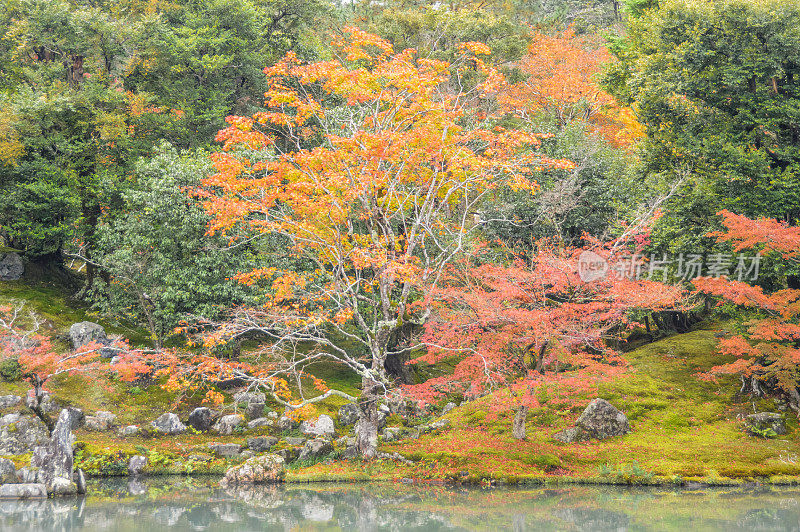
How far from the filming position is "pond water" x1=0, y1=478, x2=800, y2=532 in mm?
9219

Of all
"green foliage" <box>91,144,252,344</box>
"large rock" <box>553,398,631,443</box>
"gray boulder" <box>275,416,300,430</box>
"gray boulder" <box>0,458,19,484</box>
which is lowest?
"gray boulder" <box>275,416,300,430</box>

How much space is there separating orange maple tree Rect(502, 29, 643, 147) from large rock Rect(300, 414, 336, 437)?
16.2 metres

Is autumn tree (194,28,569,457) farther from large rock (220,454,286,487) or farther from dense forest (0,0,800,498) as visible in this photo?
large rock (220,454,286,487)

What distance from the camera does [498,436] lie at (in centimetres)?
1459

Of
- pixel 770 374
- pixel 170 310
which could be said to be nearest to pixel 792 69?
pixel 770 374

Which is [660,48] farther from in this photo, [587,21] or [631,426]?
[587,21]

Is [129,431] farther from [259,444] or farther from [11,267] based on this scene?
[11,267]

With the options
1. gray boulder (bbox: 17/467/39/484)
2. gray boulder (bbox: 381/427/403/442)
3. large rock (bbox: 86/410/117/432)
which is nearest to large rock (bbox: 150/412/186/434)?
large rock (bbox: 86/410/117/432)

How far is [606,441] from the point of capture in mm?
13969

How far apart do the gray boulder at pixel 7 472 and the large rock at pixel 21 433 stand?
1.08 metres

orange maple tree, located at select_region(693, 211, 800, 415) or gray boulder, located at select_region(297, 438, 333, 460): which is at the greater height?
orange maple tree, located at select_region(693, 211, 800, 415)

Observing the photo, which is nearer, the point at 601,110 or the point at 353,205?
the point at 353,205

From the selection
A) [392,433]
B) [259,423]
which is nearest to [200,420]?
[259,423]

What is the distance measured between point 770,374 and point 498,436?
6484 millimetres
